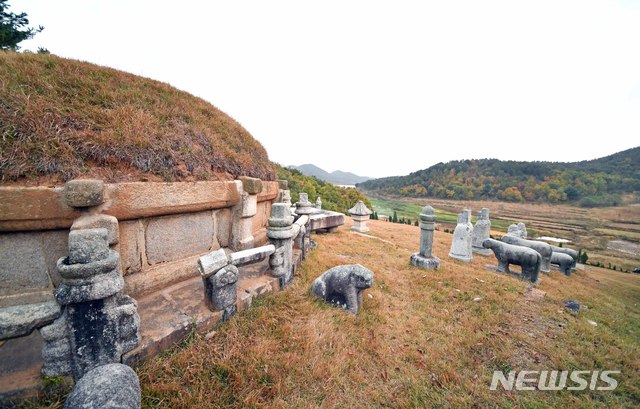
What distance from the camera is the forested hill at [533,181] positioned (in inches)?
2132

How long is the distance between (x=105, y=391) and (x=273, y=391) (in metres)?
1.49

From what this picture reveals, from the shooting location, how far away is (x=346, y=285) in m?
4.12

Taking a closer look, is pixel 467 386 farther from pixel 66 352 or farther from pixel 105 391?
pixel 66 352

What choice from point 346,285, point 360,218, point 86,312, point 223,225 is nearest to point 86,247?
point 86,312

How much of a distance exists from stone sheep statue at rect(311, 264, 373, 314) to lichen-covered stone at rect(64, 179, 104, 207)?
341 cm

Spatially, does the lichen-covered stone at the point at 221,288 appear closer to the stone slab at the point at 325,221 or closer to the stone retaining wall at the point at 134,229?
the stone retaining wall at the point at 134,229

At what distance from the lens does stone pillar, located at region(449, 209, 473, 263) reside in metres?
8.62

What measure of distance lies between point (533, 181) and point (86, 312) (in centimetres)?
8068

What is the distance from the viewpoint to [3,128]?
2604 mm

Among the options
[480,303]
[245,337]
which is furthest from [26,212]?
[480,303]

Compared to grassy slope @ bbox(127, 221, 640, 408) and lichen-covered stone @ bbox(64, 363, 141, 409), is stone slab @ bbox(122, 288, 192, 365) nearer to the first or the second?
grassy slope @ bbox(127, 221, 640, 408)

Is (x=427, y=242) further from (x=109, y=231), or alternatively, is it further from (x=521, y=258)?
(x=109, y=231)

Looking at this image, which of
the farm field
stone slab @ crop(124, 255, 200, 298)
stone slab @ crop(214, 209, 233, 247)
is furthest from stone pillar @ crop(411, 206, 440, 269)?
the farm field

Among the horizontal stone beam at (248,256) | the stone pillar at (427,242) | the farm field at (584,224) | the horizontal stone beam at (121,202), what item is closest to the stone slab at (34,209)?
the horizontal stone beam at (121,202)
